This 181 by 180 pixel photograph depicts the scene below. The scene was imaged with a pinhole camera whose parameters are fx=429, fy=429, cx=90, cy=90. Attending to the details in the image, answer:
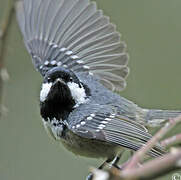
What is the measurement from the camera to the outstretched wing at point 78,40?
3.16m

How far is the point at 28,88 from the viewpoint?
487 cm

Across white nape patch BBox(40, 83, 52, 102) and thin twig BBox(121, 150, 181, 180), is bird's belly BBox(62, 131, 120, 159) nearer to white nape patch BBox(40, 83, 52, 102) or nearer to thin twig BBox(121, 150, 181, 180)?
white nape patch BBox(40, 83, 52, 102)

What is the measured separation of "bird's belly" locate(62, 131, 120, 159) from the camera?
2422 millimetres

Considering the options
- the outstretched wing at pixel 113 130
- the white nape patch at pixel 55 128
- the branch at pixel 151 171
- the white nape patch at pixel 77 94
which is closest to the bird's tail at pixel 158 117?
the outstretched wing at pixel 113 130

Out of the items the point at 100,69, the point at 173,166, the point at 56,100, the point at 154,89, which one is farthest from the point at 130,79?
the point at 173,166

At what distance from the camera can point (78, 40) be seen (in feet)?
10.7

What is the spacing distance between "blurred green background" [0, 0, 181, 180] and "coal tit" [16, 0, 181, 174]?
124 centimetres

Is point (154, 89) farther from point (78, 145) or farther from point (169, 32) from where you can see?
point (78, 145)

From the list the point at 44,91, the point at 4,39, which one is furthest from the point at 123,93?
the point at 4,39

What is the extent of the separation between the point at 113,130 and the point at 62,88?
0.45m

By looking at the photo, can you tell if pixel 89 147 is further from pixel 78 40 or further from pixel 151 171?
pixel 151 171

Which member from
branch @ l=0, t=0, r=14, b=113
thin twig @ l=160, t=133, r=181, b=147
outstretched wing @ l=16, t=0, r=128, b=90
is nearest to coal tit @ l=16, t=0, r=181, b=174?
outstretched wing @ l=16, t=0, r=128, b=90

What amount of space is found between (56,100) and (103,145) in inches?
16.2

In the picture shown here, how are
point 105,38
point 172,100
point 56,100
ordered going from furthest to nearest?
point 172,100
point 105,38
point 56,100
